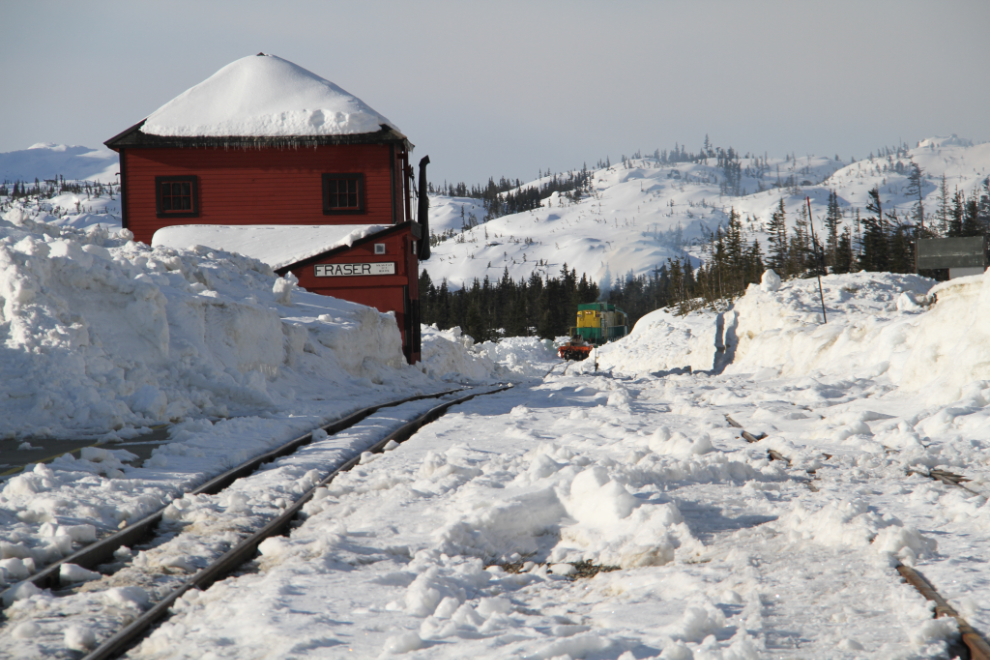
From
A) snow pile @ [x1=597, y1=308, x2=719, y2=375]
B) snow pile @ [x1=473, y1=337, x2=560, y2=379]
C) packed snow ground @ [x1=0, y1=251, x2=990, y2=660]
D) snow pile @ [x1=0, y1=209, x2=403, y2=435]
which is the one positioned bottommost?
snow pile @ [x1=473, y1=337, x2=560, y2=379]

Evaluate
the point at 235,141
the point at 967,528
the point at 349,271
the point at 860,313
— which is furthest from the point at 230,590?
the point at 860,313

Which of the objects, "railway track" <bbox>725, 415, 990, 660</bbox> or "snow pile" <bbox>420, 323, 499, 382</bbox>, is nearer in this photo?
"railway track" <bbox>725, 415, 990, 660</bbox>

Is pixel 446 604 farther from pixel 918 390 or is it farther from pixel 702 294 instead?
pixel 702 294

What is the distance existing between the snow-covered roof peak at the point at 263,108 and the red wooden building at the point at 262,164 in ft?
0.15

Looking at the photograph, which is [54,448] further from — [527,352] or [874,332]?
[527,352]

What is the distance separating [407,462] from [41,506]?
3.50 metres

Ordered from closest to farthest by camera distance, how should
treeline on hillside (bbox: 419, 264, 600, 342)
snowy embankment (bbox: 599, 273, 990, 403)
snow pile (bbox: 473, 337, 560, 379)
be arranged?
snowy embankment (bbox: 599, 273, 990, 403), snow pile (bbox: 473, 337, 560, 379), treeline on hillside (bbox: 419, 264, 600, 342)

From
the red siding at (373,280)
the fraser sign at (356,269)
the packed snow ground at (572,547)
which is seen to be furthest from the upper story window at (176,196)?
the packed snow ground at (572,547)

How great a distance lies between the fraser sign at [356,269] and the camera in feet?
77.8

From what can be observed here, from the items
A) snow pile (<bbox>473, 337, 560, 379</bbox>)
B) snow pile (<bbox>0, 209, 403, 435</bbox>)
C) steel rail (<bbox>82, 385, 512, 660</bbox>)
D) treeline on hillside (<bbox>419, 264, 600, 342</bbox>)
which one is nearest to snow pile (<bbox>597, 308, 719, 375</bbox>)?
snow pile (<bbox>473, 337, 560, 379</bbox>)

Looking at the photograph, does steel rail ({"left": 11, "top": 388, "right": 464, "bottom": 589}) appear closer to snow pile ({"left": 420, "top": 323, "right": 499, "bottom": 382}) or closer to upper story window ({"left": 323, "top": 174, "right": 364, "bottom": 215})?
snow pile ({"left": 420, "top": 323, "right": 499, "bottom": 382})

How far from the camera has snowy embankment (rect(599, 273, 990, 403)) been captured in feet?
36.4

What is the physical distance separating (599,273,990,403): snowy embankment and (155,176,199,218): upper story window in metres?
21.7

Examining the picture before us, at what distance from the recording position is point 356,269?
78.0ft
